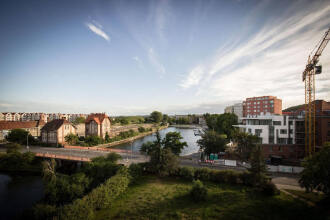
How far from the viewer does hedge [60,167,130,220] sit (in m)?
12.7

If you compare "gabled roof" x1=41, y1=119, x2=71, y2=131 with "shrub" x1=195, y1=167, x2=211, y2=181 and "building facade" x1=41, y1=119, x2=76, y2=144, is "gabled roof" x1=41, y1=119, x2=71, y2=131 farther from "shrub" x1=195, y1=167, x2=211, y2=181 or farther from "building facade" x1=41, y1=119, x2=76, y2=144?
"shrub" x1=195, y1=167, x2=211, y2=181

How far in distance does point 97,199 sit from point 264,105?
79707 mm

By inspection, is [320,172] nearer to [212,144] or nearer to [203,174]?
[203,174]

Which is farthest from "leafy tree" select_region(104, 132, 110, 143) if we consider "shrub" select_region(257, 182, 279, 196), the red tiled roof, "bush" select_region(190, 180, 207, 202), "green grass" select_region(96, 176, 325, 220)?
"shrub" select_region(257, 182, 279, 196)

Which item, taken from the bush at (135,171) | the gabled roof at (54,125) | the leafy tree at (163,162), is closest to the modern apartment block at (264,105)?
the leafy tree at (163,162)

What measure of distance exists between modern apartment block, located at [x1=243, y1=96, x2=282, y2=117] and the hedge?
65488mm

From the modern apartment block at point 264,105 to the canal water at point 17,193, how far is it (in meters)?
74.2

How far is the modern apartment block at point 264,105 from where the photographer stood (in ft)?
229

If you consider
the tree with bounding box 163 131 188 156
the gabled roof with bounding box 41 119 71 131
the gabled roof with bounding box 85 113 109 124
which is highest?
the gabled roof with bounding box 85 113 109 124

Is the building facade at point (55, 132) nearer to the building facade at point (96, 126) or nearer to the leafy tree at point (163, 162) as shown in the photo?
the building facade at point (96, 126)

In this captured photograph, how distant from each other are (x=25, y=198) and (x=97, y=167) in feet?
33.7

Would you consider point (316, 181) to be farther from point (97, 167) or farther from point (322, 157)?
point (97, 167)

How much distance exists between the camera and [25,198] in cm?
2117

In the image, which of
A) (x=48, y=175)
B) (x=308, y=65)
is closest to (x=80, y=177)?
(x=48, y=175)
